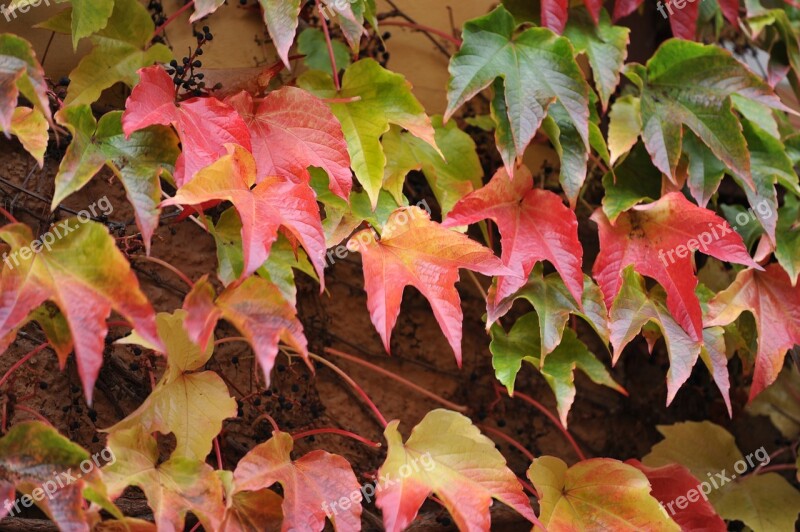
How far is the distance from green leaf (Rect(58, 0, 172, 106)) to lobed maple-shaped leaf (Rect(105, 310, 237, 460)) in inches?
14.1

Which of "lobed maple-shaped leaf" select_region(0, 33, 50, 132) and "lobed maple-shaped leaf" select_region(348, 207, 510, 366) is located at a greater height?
"lobed maple-shaped leaf" select_region(0, 33, 50, 132)

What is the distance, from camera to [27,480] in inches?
31.0

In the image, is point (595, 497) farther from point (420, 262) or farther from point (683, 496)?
point (420, 262)

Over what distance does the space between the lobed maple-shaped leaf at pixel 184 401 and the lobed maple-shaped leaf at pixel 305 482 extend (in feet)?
0.20

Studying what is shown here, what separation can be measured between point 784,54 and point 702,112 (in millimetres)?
342

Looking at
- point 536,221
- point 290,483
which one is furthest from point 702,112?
point 290,483

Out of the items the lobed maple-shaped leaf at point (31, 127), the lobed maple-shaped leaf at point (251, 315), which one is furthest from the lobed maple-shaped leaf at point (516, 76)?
the lobed maple-shaped leaf at point (31, 127)

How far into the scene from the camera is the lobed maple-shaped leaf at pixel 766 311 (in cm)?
113

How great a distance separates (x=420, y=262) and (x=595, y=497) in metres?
0.39

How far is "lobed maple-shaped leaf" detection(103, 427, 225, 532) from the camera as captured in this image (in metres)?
0.84

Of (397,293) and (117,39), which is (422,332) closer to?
(397,293)

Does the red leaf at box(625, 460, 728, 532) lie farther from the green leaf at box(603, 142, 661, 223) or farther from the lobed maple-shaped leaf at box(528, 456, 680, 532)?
the green leaf at box(603, 142, 661, 223)

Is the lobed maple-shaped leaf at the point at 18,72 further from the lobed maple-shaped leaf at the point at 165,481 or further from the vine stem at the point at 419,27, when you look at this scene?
the vine stem at the point at 419,27

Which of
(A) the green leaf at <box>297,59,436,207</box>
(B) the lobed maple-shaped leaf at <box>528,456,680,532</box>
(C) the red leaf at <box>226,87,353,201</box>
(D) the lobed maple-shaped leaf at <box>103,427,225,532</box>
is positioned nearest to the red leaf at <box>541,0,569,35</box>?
(A) the green leaf at <box>297,59,436,207</box>
